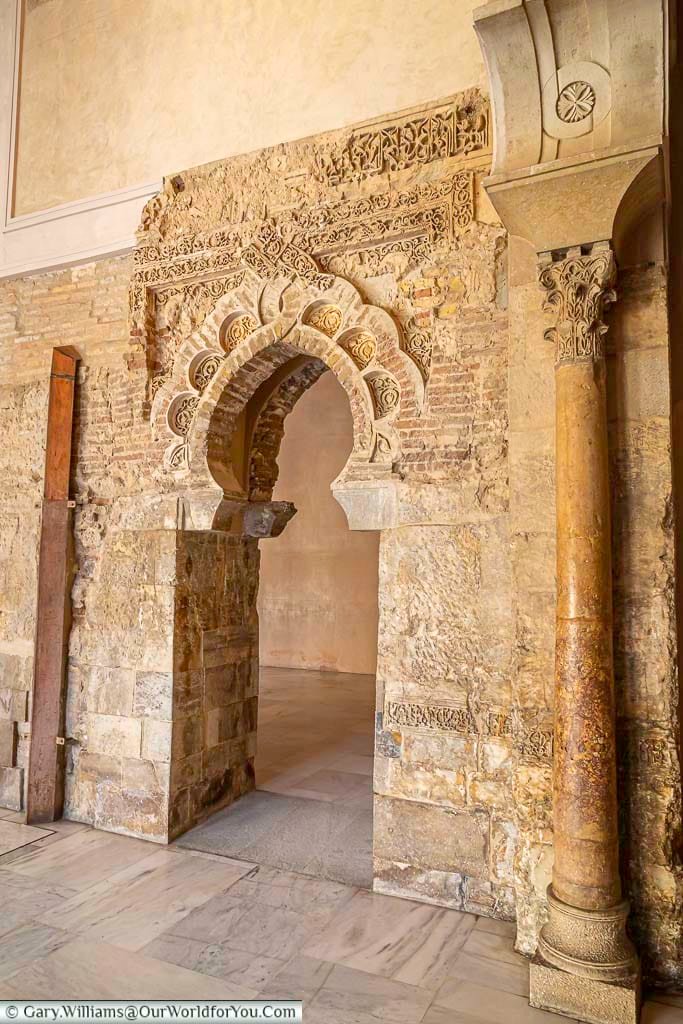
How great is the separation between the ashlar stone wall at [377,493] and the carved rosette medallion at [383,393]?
0.01 meters

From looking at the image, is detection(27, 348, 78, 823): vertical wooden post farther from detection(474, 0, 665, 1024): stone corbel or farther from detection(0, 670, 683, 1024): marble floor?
detection(474, 0, 665, 1024): stone corbel

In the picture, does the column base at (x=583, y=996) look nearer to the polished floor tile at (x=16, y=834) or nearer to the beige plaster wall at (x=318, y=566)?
the polished floor tile at (x=16, y=834)

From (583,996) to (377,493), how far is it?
223 centimetres

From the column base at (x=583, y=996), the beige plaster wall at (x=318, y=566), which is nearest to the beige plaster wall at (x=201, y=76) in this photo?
the column base at (x=583, y=996)

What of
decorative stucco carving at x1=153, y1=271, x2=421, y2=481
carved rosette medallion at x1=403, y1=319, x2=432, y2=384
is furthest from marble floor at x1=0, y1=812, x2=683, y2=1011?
carved rosette medallion at x1=403, y1=319, x2=432, y2=384

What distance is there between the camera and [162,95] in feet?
14.7

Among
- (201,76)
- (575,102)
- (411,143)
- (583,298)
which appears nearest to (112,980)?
(583,298)

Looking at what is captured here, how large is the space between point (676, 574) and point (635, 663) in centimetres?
40

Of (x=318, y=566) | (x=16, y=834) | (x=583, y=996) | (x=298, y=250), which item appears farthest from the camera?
(x=318, y=566)

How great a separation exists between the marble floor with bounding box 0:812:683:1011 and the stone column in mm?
199

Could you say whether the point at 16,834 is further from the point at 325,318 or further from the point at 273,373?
the point at 325,318

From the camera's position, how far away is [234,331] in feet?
13.5

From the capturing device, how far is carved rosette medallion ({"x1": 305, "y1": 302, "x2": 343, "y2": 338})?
3828 mm

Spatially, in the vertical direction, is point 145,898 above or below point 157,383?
below
